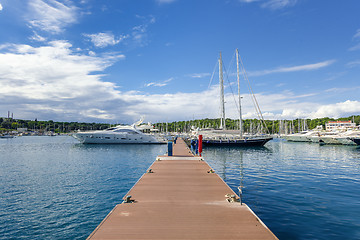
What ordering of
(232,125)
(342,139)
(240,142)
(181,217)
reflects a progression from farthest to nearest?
(232,125) → (342,139) → (240,142) → (181,217)

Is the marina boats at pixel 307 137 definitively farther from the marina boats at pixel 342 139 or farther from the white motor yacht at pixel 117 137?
the white motor yacht at pixel 117 137

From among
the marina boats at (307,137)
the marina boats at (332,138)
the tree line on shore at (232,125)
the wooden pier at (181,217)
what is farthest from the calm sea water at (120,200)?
the tree line on shore at (232,125)

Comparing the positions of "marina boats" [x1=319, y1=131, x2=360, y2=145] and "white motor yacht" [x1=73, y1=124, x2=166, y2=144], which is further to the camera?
"white motor yacht" [x1=73, y1=124, x2=166, y2=144]

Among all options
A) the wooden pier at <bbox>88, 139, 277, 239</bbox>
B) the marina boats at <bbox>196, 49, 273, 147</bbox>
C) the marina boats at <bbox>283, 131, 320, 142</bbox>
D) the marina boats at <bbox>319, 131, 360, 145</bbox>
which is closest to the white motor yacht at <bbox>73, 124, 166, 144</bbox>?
the marina boats at <bbox>196, 49, 273, 147</bbox>

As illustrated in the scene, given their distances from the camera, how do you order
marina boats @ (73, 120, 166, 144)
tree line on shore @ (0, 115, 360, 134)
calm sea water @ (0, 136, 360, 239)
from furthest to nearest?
tree line on shore @ (0, 115, 360, 134) → marina boats @ (73, 120, 166, 144) → calm sea water @ (0, 136, 360, 239)

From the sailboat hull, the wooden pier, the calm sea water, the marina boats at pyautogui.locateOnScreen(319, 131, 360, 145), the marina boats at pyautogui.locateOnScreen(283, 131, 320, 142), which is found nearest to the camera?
the wooden pier

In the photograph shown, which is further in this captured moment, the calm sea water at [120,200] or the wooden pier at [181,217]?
the calm sea water at [120,200]

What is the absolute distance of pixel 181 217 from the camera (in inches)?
223

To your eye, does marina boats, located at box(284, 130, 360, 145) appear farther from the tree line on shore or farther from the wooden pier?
the wooden pier

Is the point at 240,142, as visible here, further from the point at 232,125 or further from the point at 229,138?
Answer: the point at 232,125

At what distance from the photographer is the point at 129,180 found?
15938mm

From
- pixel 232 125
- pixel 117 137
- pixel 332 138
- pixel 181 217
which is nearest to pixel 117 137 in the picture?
pixel 117 137

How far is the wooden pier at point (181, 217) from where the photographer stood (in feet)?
15.3

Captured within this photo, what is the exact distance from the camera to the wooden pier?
4.66 meters
